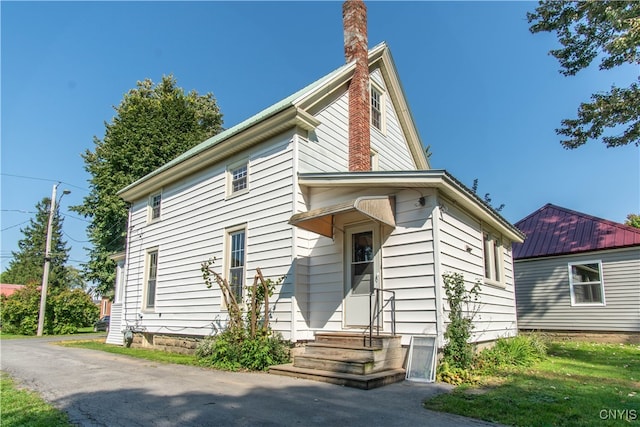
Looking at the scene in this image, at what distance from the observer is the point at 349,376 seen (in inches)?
257

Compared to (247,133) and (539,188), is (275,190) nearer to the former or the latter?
(247,133)

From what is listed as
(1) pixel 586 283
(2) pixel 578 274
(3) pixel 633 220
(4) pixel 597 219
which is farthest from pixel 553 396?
(3) pixel 633 220

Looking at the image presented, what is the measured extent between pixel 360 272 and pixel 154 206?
31.2ft

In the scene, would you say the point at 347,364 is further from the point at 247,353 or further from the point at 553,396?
the point at 553,396

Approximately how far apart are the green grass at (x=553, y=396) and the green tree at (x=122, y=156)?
23.1 m

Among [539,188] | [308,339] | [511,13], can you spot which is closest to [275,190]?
[308,339]

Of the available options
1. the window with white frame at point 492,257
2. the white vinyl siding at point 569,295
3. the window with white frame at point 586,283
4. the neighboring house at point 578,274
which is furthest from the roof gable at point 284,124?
the window with white frame at point 586,283

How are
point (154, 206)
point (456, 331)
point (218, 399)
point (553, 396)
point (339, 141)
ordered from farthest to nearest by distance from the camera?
1. point (154, 206)
2. point (339, 141)
3. point (456, 331)
4. point (553, 396)
5. point (218, 399)

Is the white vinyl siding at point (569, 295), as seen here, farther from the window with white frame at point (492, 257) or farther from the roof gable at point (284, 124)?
the roof gable at point (284, 124)

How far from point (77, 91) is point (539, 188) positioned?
27.4m

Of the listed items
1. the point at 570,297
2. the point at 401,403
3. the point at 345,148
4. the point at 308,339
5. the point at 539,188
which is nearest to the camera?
the point at 401,403

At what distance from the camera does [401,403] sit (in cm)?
548

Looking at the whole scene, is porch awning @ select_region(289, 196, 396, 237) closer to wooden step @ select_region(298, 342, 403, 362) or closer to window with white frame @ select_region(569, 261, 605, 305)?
wooden step @ select_region(298, 342, 403, 362)

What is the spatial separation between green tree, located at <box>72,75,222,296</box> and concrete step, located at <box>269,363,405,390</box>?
68.0 feet
